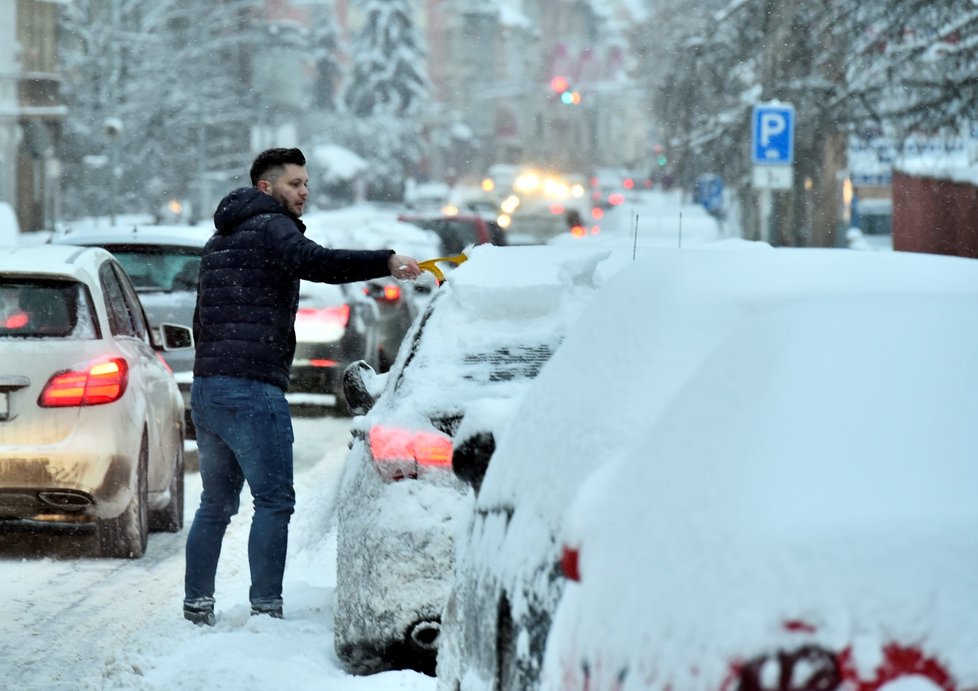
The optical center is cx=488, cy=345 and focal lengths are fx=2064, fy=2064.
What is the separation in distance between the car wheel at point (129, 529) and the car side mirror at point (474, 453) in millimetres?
4717

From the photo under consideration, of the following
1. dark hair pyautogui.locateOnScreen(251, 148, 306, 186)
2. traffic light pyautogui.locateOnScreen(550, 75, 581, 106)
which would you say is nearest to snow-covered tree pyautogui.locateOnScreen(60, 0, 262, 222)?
traffic light pyautogui.locateOnScreen(550, 75, 581, 106)

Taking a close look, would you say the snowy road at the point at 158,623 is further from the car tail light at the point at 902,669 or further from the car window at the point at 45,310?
the car tail light at the point at 902,669

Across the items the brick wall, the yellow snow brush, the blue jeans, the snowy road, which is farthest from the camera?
the brick wall

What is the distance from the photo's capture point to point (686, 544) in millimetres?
3104

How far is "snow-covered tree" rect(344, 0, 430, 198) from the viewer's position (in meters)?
104

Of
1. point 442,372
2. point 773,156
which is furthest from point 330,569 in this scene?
point 773,156

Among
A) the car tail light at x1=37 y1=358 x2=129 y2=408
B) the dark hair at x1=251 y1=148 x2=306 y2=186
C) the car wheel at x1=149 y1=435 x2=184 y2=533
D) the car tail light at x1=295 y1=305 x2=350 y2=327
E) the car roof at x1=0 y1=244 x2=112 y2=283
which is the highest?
the dark hair at x1=251 y1=148 x2=306 y2=186

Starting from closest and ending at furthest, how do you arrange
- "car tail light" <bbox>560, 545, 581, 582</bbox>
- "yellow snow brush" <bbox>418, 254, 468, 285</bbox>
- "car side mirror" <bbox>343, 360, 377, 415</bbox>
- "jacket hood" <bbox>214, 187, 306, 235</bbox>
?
1. "car tail light" <bbox>560, 545, 581, 582</bbox>
2. "yellow snow brush" <bbox>418, 254, 468, 285</bbox>
3. "jacket hood" <bbox>214, 187, 306, 235</bbox>
4. "car side mirror" <bbox>343, 360, 377, 415</bbox>

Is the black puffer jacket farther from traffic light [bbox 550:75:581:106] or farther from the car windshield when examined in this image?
traffic light [bbox 550:75:581:106]

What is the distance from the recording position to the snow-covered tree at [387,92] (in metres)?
104

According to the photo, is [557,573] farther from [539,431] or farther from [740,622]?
[740,622]

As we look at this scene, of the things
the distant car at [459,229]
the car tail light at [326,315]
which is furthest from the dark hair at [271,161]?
the distant car at [459,229]

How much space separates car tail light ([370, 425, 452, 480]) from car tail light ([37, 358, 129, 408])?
9.45 feet

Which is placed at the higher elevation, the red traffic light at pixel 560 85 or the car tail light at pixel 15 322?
the red traffic light at pixel 560 85
